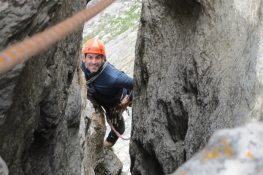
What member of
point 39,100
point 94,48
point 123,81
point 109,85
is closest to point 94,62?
point 94,48

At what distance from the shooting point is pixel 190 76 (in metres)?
7.12

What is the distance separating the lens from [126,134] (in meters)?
16.7

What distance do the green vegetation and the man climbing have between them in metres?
26.6

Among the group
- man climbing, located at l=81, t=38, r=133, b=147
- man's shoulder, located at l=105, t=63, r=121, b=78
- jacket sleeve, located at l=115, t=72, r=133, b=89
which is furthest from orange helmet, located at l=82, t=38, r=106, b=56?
jacket sleeve, located at l=115, t=72, r=133, b=89

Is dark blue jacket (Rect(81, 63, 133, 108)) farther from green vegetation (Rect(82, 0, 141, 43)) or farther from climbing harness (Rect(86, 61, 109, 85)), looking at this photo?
green vegetation (Rect(82, 0, 141, 43))

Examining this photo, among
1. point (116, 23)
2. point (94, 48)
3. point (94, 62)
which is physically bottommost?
point (116, 23)

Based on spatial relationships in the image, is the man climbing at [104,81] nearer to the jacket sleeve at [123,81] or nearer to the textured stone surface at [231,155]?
the jacket sleeve at [123,81]

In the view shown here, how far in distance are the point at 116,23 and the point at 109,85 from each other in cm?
3230

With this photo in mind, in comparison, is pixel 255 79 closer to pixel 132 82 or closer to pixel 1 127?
pixel 1 127

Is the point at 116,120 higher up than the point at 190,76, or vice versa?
the point at 190,76

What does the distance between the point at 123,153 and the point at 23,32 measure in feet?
40.5

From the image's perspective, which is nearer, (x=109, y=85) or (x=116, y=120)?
(x=109, y=85)

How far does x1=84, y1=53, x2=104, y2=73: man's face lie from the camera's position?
34.9ft

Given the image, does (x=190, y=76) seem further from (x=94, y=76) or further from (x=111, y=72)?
(x=94, y=76)
